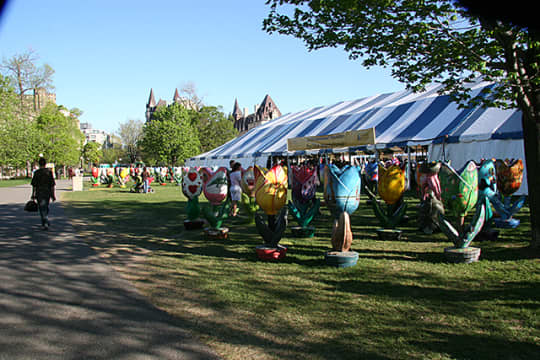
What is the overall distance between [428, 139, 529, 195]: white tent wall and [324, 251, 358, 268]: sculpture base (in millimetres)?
10619

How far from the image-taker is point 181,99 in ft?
225

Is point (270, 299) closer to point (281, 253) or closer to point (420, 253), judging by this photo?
point (281, 253)

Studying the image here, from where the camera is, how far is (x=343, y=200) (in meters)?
6.05

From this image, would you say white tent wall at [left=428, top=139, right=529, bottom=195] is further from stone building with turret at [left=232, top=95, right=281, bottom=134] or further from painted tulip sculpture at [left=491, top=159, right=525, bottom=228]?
stone building with turret at [left=232, top=95, right=281, bottom=134]

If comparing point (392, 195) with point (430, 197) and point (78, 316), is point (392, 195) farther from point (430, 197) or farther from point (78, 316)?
point (78, 316)

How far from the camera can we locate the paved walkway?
11.0ft

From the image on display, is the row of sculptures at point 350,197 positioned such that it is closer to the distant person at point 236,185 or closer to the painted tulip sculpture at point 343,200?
the painted tulip sculpture at point 343,200

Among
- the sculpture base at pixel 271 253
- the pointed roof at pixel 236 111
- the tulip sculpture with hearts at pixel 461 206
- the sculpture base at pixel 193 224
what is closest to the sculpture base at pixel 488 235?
the tulip sculpture with hearts at pixel 461 206

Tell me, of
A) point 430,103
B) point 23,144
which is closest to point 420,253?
point 430,103

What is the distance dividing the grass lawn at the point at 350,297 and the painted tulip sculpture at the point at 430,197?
35 cm

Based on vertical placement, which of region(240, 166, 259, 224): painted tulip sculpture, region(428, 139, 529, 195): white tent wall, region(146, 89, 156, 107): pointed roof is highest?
region(146, 89, 156, 107): pointed roof

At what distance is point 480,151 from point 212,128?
190 ft

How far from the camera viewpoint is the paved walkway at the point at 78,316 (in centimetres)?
337

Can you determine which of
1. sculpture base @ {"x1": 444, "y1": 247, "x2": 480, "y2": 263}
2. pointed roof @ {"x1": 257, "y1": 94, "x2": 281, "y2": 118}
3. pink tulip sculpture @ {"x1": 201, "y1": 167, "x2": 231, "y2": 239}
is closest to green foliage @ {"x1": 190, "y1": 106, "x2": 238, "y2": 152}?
pointed roof @ {"x1": 257, "y1": 94, "x2": 281, "y2": 118}
